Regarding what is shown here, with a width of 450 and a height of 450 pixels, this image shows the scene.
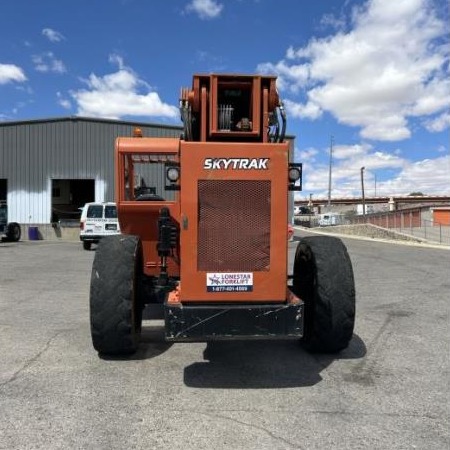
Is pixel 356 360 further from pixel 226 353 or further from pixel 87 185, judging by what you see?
pixel 87 185

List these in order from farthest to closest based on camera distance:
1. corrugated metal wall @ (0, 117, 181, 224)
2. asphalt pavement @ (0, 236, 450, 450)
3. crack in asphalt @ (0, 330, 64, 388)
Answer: corrugated metal wall @ (0, 117, 181, 224) → crack in asphalt @ (0, 330, 64, 388) → asphalt pavement @ (0, 236, 450, 450)

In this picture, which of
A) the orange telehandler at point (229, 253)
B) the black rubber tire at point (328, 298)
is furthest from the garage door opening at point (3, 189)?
the black rubber tire at point (328, 298)

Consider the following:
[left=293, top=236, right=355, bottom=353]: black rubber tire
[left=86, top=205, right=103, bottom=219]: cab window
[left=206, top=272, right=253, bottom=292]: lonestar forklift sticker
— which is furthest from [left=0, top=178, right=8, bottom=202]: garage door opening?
[left=206, top=272, right=253, bottom=292]: lonestar forklift sticker

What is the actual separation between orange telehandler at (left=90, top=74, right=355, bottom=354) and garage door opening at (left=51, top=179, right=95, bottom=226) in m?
28.4

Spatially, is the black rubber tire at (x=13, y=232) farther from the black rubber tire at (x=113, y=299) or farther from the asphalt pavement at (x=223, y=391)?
the black rubber tire at (x=113, y=299)

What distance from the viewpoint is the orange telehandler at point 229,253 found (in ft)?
16.4

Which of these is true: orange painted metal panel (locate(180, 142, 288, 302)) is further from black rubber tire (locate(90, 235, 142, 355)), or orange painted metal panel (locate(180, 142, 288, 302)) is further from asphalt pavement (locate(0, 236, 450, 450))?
asphalt pavement (locate(0, 236, 450, 450))

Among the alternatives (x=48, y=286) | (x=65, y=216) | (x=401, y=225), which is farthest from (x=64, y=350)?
(x=401, y=225)

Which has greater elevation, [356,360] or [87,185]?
[87,185]

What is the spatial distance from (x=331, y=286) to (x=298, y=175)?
1240 mm

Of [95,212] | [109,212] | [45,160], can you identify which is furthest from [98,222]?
[45,160]

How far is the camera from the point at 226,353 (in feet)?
20.2

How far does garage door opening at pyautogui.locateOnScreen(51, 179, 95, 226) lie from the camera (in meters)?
34.8

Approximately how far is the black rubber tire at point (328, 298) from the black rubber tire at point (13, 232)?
26.0 metres
